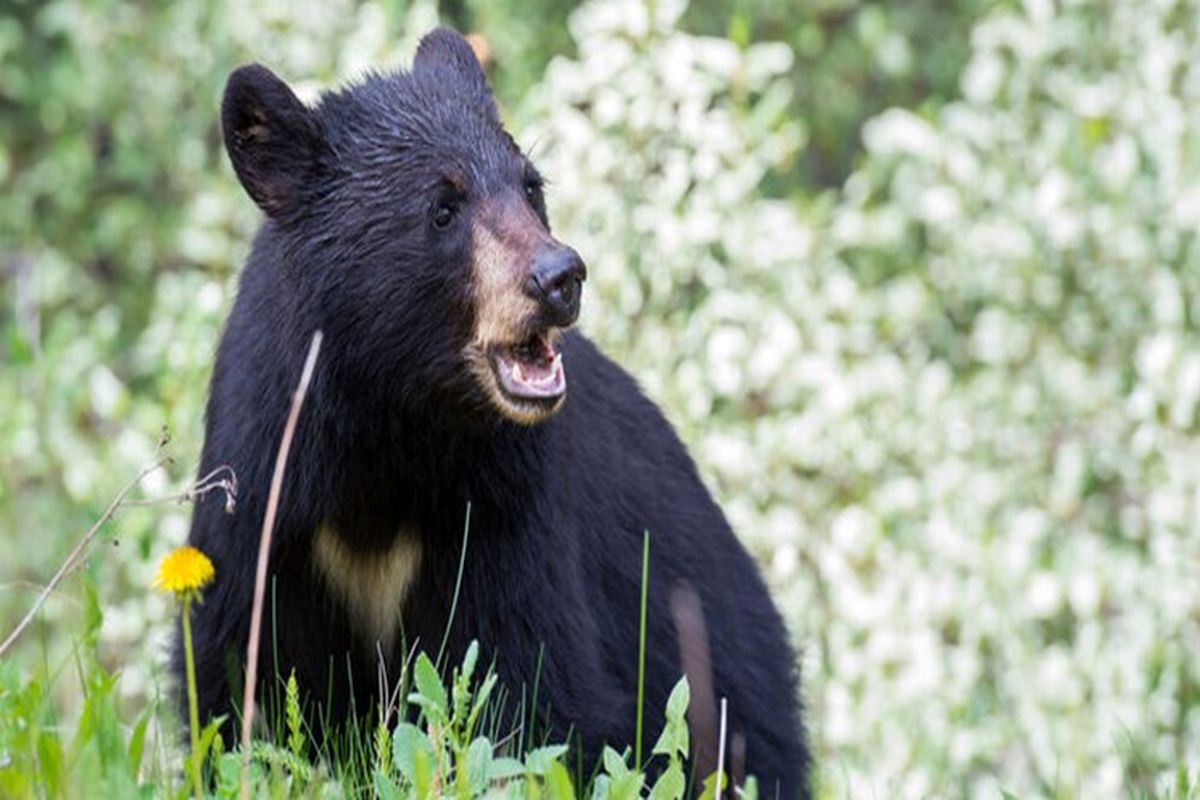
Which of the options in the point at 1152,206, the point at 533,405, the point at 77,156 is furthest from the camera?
the point at 77,156

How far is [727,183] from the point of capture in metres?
8.43

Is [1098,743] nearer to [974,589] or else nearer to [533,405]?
[974,589]

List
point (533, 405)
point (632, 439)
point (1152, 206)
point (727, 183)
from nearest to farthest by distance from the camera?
point (533, 405)
point (632, 439)
point (727, 183)
point (1152, 206)

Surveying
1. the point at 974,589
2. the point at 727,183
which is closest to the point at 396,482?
the point at 727,183

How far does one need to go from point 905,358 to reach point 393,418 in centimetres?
456

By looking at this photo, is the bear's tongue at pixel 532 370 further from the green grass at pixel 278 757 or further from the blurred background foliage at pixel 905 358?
the blurred background foliage at pixel 905 358

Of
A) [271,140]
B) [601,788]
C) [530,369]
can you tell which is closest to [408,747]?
[601,788]

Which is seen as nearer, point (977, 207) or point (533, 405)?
point (533, 405)

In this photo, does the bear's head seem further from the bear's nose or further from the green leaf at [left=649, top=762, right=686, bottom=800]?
the green leaf at [left=649, top=762, right=686, bottom=800]

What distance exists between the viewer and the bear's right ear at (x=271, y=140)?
4.93m

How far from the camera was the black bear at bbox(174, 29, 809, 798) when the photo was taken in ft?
16.2

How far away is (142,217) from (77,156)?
1.41 ft

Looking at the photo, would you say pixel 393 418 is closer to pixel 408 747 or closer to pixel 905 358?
pixel 408 747

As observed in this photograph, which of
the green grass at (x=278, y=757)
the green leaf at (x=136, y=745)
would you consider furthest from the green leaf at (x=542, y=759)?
the green leaf at (x=136, y=745)
